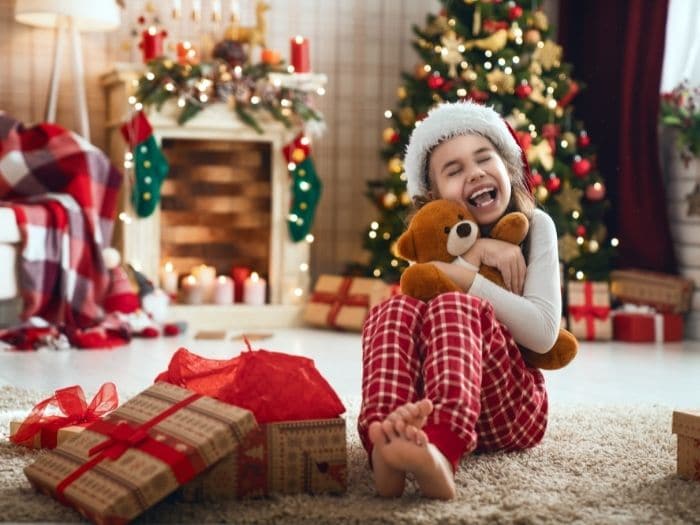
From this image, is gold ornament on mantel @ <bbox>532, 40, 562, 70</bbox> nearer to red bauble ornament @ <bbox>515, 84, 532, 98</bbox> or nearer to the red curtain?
red bauble ornament @ <bbox>515, 84, 532, 98</bbox>

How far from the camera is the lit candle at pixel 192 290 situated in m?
4.82

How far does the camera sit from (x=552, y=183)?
450 cm

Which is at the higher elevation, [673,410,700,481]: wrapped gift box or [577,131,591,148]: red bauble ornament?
[577,131,591,148]: red bauble ornament

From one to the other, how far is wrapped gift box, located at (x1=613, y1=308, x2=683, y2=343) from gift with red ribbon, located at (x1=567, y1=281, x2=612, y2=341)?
64 millimetres

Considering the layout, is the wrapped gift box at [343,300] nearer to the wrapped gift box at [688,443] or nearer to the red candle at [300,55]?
the red candle at [300,55]

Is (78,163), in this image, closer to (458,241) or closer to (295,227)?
(295,227)

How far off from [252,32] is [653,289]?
6.67ft

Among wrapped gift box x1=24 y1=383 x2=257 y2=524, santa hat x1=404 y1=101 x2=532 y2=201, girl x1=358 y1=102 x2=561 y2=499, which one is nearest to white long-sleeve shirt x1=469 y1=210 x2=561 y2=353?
girl x1=358 y1=102 x2=561 y2=499

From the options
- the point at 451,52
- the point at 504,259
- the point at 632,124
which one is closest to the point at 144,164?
the point at 451,52

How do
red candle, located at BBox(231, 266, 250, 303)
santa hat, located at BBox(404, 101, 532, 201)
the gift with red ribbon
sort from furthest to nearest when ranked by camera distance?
red candle, located at BBox(231, 266, 250, 303), the gift with red ribbon, santa hat, located at BBox(404, 101, 532, 201)

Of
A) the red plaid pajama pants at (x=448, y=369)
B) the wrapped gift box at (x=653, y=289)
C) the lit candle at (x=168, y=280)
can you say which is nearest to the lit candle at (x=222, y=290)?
the lit candle at (x=168, y=280)

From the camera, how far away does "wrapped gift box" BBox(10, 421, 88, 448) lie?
2018mm

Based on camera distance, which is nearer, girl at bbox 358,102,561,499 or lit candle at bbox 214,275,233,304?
girl at bbox 358,102,561,499

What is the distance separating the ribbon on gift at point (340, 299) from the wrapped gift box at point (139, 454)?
2.92m
